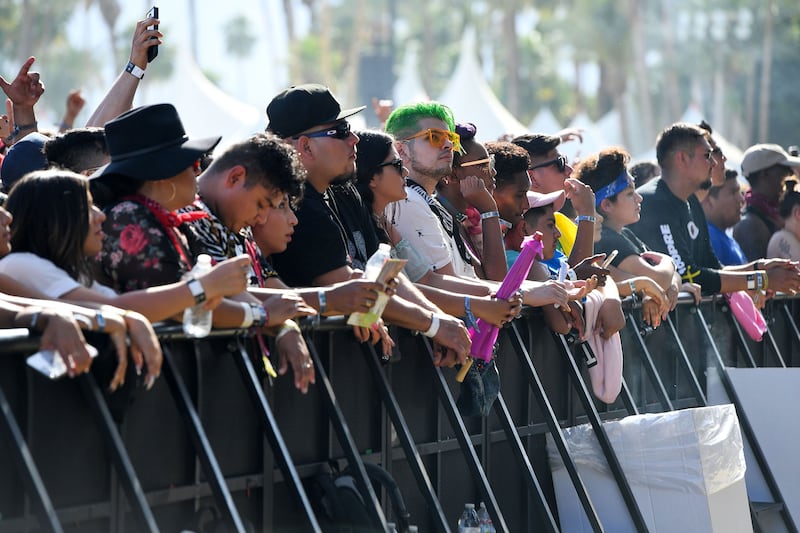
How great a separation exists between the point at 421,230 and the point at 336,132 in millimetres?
759

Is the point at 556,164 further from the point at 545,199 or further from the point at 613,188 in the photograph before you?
the point at 545,199

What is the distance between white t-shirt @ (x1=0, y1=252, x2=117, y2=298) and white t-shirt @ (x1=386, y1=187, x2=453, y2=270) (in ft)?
7.37

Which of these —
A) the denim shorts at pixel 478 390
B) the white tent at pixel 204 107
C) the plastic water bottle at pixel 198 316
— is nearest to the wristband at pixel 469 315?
the denim shorts at pixel 478 390

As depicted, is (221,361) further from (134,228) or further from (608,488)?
(608,488)

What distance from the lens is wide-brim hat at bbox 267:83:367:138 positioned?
5902 millimetres

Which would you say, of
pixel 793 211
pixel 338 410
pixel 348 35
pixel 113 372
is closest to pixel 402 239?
pixel 338 410

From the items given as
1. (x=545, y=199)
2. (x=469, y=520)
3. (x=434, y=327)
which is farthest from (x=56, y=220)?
(x=545, y=199)

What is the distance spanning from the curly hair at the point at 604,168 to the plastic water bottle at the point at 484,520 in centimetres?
260

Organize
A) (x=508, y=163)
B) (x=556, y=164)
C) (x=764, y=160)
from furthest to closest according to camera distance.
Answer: (x=764, y=160)
(x=556, y=164)
(x=508, y=163)

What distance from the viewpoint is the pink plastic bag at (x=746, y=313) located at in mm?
8695

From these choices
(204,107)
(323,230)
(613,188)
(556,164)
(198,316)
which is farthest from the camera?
(204,107)

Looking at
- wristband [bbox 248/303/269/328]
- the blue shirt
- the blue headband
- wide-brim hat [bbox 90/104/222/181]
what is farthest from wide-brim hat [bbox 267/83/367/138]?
the blue shirt

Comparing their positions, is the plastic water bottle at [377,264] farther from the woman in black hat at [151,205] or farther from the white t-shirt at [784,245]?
the white t-shirt at [784,245]

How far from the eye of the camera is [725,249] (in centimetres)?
998
